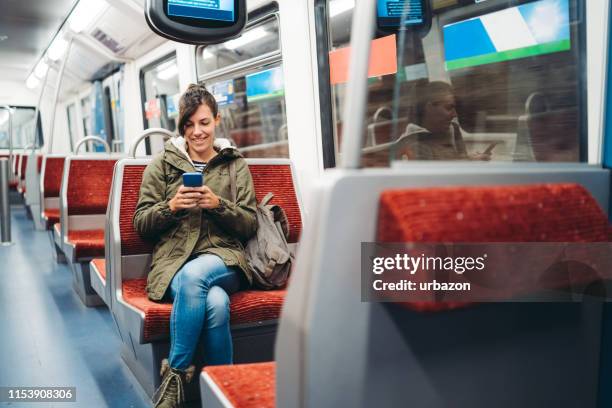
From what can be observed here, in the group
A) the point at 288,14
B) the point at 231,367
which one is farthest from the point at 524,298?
the point at 288,14

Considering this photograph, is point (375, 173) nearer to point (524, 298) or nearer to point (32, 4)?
point (524, 298)

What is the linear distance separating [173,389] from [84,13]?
7.46 m

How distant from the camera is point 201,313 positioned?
7.32ft

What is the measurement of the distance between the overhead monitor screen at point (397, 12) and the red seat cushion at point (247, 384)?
38.9 inches

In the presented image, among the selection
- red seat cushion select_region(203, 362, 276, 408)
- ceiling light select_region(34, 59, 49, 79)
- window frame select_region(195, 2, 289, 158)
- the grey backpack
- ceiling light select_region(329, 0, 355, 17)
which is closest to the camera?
red seat cushion select_region(203, 362, 276, 408)

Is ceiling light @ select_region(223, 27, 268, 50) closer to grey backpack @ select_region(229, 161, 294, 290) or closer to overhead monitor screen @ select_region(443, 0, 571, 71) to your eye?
grey backpack @ select_region(229, 161, 294, 290)

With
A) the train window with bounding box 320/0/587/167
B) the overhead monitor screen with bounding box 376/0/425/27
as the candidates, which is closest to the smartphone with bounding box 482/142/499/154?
the train window with bounding box 320/0/587/167

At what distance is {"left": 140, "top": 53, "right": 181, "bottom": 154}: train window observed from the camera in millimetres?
7156

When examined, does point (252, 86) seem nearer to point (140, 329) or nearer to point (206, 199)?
point (206, 199)

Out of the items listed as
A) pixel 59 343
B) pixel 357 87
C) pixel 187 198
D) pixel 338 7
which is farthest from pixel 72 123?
pixel 357 87

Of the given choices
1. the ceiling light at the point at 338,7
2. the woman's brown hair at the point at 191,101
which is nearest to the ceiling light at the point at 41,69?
the ceiling light at the point at 338,7

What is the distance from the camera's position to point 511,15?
6.08 feet

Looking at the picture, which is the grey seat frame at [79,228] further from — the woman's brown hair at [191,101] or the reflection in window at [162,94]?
the reflection in window at [162,94]

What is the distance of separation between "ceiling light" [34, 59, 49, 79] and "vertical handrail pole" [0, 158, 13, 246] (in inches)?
263
